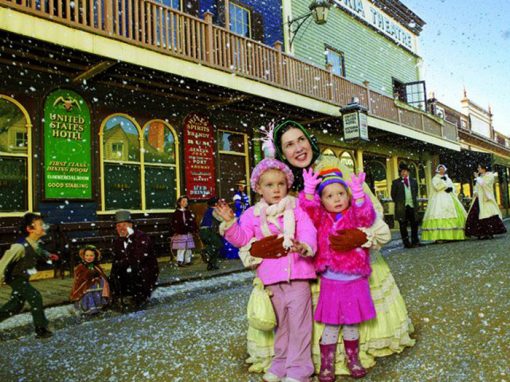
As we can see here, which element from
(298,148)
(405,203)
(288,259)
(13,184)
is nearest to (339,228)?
(288,259)

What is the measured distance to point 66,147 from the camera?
29.2ft

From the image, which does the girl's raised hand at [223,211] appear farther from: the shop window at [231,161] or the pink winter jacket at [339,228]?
the shop window at [231,161]

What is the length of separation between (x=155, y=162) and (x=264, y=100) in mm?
3063

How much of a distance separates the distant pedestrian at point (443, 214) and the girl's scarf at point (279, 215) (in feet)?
30.3

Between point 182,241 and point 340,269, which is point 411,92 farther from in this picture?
point 340,269

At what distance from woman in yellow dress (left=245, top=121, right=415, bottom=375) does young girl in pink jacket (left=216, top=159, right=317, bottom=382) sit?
11 centimetres

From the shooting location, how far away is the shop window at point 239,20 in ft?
42.0

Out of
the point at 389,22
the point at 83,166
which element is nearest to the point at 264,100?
→ the point at 83,166

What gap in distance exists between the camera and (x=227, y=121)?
40.1 feet

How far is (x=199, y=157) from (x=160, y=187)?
135 cm

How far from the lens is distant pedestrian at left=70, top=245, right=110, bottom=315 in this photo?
5.54 m

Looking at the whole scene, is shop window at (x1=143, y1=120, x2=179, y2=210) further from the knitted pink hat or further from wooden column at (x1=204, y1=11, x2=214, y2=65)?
the knitted pink hat

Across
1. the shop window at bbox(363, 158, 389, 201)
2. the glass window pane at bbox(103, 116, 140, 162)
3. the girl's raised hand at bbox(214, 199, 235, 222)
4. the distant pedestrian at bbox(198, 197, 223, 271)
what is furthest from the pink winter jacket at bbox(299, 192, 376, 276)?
the shop window at bbox(363, 158, 389, 201)

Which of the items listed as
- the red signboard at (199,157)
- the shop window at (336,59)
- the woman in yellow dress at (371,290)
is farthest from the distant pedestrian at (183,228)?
the shop window at (336,59)
